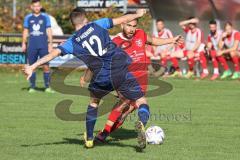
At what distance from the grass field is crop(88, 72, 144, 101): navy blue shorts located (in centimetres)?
70

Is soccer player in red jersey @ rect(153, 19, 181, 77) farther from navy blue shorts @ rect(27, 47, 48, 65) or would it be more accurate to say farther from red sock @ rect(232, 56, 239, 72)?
navy blue shorts @ rect(27, 47, 48, 65)

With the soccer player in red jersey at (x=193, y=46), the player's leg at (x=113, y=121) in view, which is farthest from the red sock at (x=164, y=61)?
the player's leg at (x=113, y=121)

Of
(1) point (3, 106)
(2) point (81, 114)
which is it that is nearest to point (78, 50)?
(2) point (81, 114)

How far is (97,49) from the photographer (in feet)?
29.0

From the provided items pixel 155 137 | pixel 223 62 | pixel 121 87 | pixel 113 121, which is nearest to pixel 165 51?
pixel 223 62

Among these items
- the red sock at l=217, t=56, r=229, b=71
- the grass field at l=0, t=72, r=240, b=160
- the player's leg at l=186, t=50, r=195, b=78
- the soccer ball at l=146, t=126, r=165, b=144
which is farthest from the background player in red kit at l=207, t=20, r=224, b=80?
the soccer ball at l=146, t=126, r=165, b=144

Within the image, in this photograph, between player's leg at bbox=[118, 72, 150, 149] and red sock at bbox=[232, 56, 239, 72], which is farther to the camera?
red sock at bbox=[232, 56, 239, 72]

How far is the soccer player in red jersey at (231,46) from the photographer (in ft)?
68.1

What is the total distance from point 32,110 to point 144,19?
11645 mm

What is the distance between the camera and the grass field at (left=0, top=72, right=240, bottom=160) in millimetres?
8617

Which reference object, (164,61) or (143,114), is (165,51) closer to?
(164,61)

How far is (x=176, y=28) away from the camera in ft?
78.4

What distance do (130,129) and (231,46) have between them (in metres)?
10.8

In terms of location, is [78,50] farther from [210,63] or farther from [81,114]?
[210,63]
